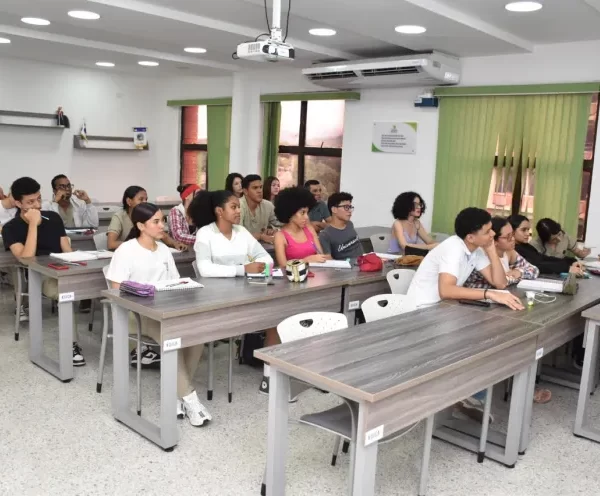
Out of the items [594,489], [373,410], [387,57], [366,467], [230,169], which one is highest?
[387,57]

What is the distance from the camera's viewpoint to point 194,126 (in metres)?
9.09

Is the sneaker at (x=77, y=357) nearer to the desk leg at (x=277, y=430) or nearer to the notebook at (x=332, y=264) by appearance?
the notebook at (x=332, y=264)

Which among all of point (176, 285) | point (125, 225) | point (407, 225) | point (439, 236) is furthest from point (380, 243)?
point (176, 285)

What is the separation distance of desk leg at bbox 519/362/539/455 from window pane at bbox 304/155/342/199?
179 inches

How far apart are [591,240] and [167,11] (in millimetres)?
3979

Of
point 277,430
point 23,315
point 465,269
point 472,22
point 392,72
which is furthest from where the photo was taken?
point 392,72

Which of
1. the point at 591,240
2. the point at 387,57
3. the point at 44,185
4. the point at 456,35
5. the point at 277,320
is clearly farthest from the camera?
the point at 44,185

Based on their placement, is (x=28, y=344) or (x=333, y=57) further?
(x=333, y=57)

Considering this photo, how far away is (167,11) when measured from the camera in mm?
4637

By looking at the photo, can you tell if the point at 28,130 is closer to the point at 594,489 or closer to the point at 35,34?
the point at 35,34

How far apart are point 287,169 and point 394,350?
562 centimetres

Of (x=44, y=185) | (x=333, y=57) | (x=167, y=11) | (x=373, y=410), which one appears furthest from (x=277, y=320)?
(x=44, y=185)

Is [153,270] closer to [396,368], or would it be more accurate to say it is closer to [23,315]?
[396,368]

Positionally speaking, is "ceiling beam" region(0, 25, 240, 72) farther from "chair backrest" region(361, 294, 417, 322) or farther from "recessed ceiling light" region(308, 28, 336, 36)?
"chair backrest" region(361, 294, 417, 322)
